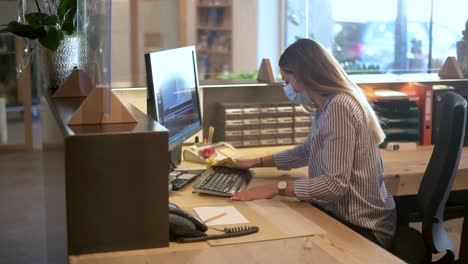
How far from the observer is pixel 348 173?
7.53ft

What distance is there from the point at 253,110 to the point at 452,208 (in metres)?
1.11

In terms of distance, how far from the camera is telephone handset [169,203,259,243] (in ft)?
6.28

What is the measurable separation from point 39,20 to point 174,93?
0.57 m

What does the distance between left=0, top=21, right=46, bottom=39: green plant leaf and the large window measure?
354 cm

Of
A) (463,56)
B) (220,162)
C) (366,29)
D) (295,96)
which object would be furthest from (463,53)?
(366,29)

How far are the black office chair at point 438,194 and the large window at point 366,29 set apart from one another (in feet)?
9.32

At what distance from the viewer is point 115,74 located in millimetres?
4672

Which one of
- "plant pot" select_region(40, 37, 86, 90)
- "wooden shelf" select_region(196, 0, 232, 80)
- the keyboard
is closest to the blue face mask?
the keyboard

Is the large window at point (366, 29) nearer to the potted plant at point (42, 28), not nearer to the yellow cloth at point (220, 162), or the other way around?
the yellow cloth at point (220, 162)

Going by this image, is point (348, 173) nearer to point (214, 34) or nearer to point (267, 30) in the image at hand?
point (267, 30)

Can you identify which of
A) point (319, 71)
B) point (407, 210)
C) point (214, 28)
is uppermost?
point (214, 28)

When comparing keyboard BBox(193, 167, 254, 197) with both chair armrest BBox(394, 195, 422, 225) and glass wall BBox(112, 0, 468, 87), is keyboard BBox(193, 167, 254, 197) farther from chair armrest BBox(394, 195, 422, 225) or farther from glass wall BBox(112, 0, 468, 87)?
glass wall BBox(112, 0, 468, 87)

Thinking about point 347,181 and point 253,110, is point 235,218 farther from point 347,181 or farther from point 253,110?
point 253,110

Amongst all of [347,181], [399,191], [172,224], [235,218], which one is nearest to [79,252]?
[172,224]
